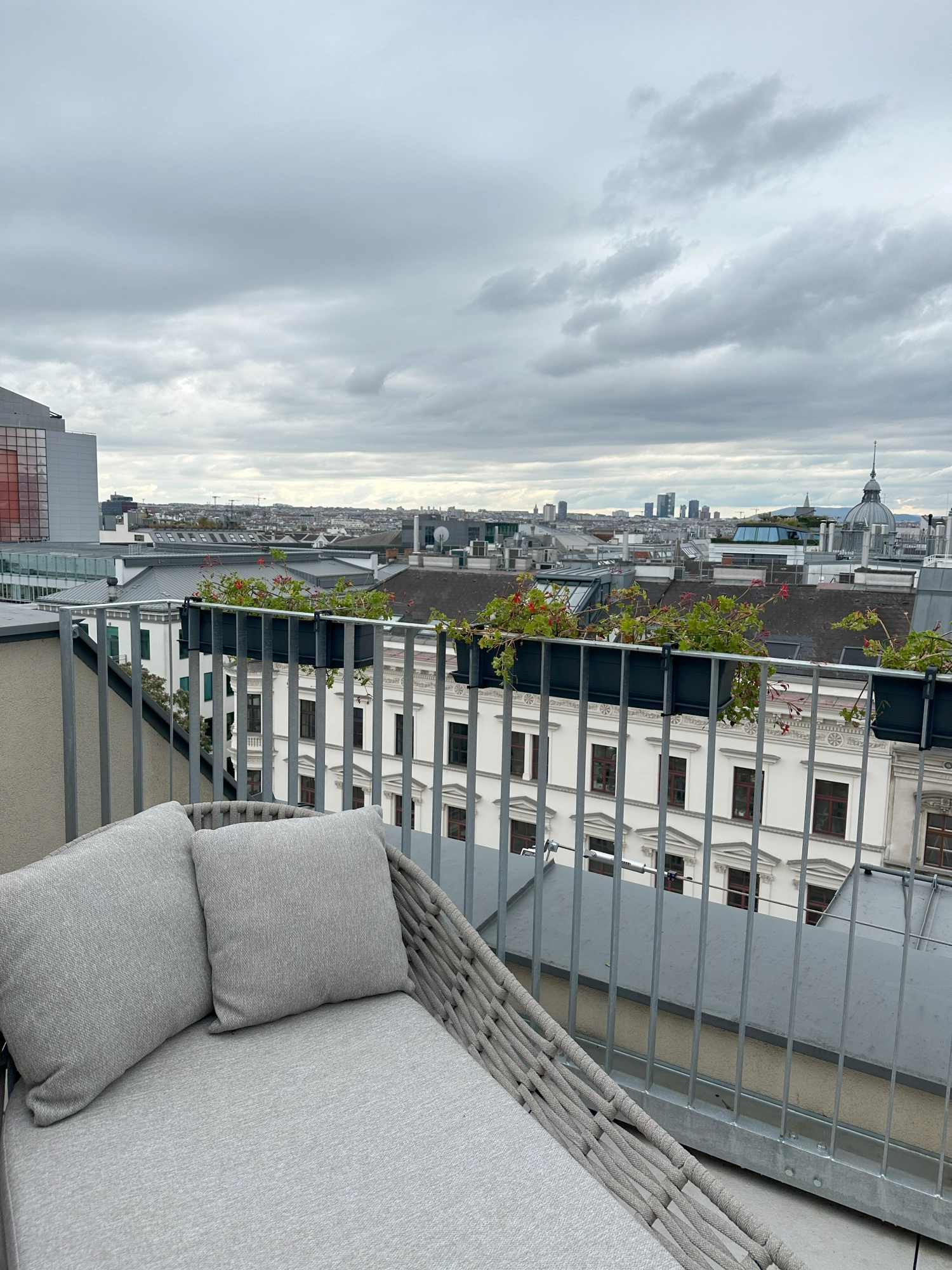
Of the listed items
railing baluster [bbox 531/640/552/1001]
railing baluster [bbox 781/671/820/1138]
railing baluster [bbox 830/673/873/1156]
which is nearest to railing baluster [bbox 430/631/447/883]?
railing baluster [bbox 531/640/552/1001]

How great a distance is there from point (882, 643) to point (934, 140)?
16.1 feet

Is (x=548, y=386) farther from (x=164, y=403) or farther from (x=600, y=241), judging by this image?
(x=600, y=241)

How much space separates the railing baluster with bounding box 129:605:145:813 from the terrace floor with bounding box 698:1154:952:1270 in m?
2.05

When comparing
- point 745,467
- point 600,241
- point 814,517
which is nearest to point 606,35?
point 600,241

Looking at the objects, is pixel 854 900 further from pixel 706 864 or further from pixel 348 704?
pixel 348 704

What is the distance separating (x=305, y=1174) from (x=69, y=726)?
6.24 feet

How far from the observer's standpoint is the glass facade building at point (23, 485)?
183ft

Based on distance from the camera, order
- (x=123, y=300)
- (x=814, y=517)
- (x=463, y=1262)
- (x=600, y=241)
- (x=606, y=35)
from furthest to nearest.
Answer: (x=814, y=517) → (x=123, y=300) → (x=600, y=241) → (x=606, y=35) → (x=463, y=1262)

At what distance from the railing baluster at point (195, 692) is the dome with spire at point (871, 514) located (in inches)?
1858

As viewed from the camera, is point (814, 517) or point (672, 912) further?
point (814, 517)

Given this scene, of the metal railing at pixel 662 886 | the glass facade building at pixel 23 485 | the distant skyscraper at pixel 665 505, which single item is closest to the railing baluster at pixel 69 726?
the metal railing at pixel 662 886

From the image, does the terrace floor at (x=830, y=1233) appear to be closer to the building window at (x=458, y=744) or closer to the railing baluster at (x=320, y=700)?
the railing baluster at (x=320, y=700)

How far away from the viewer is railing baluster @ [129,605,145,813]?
2.63m

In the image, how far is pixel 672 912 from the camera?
8.39 feet
